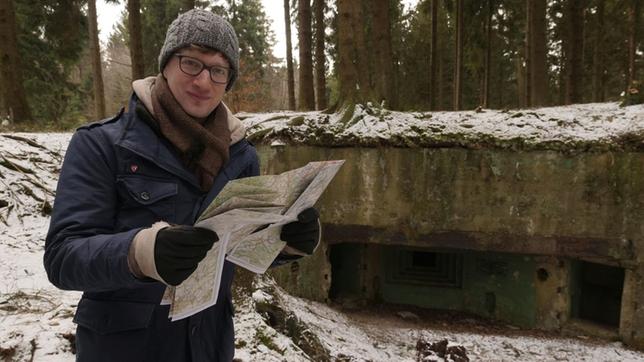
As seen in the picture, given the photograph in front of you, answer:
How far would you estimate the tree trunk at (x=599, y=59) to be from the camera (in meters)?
17.3

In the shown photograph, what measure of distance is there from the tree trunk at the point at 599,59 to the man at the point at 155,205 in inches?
784

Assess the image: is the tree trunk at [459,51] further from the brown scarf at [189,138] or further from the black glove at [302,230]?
the brown scarf at [189,138]

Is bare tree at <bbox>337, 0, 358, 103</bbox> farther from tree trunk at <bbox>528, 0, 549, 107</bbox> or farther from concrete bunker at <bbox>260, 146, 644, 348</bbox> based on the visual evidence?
tree trunk at <bbox>528, 0, 549, 107</bbox>

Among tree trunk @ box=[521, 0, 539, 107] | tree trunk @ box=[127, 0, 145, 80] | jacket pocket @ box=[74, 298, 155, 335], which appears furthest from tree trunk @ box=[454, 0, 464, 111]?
jacket pocket @ box=[74, 298, 155, 335]

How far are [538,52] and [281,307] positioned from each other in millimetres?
10478

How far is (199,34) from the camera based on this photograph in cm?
163

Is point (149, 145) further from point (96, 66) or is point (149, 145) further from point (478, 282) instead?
point (96, 66)

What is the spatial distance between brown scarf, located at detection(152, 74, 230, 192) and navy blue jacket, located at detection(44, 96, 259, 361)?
1.7 inches

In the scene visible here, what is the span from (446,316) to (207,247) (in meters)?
8.34

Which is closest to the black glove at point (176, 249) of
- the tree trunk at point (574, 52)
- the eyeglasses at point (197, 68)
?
the eyeglasses at point (197, 68)

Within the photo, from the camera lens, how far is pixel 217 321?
1773mm

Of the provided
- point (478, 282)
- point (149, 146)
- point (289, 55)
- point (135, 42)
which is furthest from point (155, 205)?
point (289, 55)

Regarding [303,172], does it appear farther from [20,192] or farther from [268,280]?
[20,192]

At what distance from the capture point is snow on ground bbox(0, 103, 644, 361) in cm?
321
